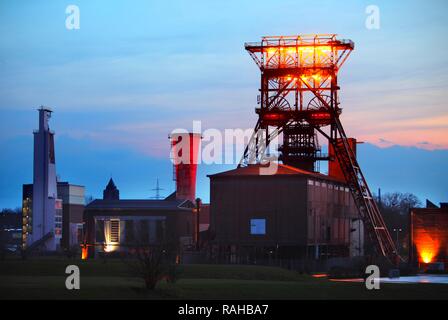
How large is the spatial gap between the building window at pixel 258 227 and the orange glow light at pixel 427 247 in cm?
1561

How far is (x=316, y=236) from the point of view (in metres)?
87.1

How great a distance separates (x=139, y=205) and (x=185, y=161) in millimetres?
24954

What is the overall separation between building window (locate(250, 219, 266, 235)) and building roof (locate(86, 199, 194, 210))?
21.0 meters

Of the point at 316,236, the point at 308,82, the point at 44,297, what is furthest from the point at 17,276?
the point at 308,82

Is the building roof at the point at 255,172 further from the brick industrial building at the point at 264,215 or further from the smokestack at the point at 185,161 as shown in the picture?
the smokestack at the point at 185,161

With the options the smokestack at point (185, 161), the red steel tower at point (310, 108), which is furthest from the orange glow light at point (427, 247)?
the smokestack at point (185, 161)

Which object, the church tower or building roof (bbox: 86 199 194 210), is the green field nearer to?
building roof (bbox: 86 199 194 210)

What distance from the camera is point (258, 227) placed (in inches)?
3349

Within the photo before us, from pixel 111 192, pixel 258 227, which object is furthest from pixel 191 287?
pixel 111 192

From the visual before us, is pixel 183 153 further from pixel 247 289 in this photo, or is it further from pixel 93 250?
pixel 247 289
